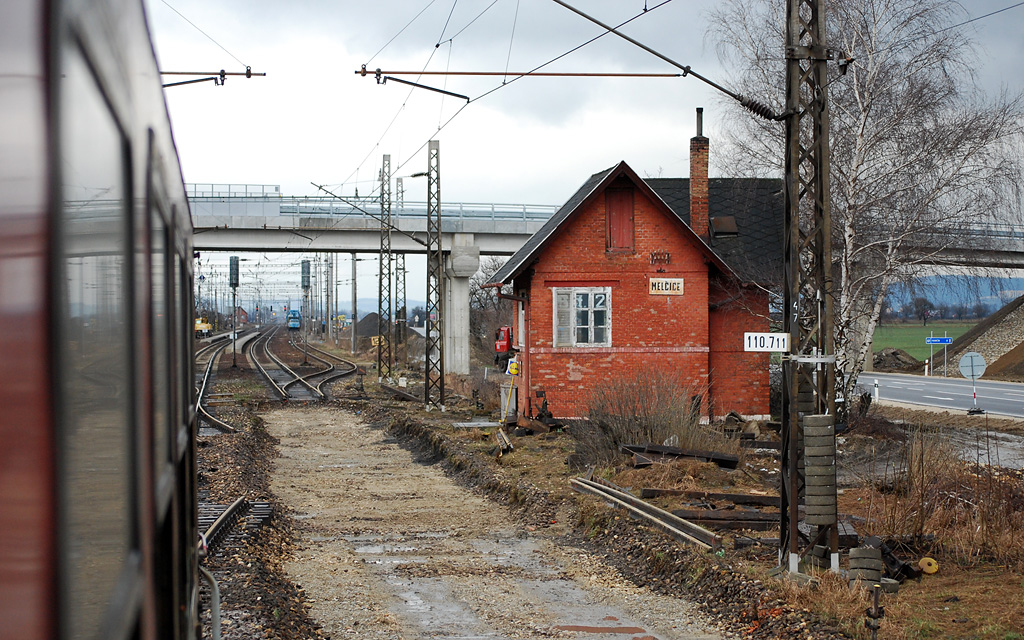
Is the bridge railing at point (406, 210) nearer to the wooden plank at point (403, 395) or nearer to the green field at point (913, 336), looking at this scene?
the wooden plank at point (403, 395)

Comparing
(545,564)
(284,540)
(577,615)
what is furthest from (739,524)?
(284,540)

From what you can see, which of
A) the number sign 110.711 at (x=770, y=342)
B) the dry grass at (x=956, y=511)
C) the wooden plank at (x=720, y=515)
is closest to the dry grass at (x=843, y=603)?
the dry grass at (x=956, y=511)

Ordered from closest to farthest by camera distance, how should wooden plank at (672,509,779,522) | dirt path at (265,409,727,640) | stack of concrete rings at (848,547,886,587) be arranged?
stack of concrete rings at (848,547,886,587) → dirt path at (265,409,727,640) → wooden plank at (672,509,779,522)

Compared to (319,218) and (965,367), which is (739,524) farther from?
(319,218)

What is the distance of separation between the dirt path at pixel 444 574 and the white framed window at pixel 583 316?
296 inches

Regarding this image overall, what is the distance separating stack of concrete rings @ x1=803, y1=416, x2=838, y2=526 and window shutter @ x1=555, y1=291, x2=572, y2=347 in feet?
49.5

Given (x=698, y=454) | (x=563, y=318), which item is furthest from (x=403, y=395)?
(x=698, y=454)

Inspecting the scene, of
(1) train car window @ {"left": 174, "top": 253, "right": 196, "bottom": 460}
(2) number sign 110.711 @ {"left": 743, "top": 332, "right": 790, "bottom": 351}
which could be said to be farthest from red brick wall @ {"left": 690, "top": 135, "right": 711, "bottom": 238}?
(1) train car window @ {"left": 174, "top": 253, "right": 196, "bottom": 460}

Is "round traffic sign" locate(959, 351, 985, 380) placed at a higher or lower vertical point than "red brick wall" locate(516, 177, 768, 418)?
lower

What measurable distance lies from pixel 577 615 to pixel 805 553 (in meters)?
2.36

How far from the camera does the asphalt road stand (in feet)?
104

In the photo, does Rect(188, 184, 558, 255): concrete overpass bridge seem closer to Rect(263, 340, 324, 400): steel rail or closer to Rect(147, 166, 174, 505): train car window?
Rect(263, 340, 324, 400): steel rail

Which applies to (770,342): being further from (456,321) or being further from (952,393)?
(456,321)

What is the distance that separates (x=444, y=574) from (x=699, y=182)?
60.0 feet
